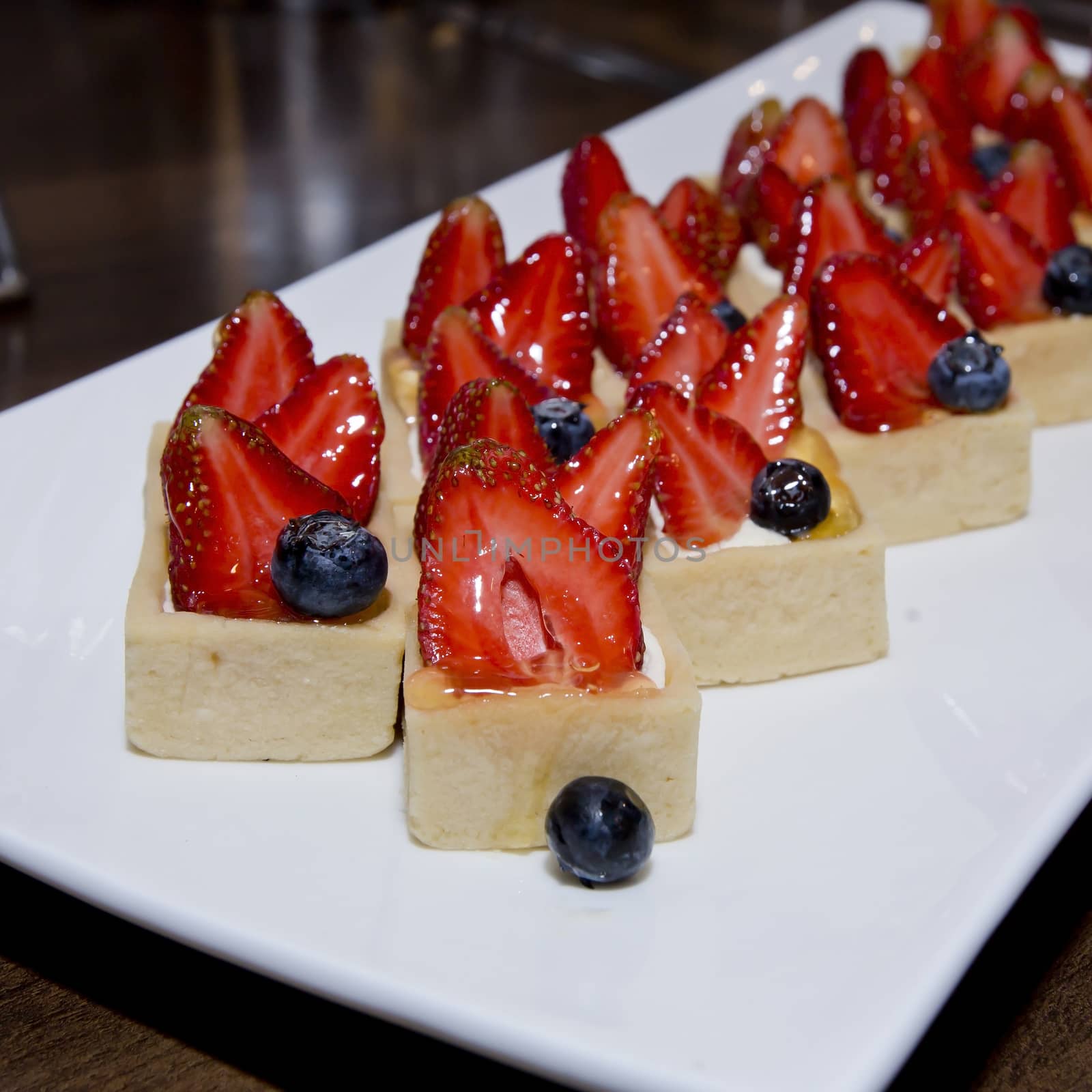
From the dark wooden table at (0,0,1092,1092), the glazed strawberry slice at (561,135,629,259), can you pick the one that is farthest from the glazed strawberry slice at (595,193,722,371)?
the dark wooden table at (0,0,1092,1092)

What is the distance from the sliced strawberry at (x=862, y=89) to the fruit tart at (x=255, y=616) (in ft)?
6.37

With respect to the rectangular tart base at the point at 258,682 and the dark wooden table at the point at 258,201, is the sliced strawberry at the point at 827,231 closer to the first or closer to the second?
the dark wooden table at the point at 258,201

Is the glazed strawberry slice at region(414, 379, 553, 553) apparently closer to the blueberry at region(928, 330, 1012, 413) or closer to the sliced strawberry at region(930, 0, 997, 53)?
the blueberry at region(928, 330, 1012, 413)

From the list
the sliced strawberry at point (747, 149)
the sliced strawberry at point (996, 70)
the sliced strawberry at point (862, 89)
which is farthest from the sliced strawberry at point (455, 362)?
the sliced strawberry at point (996, 70)

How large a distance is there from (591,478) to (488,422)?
6.6 inches

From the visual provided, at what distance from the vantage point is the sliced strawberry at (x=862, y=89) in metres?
3.46

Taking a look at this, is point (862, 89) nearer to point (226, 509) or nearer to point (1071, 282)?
point (1071, 282)

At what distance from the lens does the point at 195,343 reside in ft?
8.92

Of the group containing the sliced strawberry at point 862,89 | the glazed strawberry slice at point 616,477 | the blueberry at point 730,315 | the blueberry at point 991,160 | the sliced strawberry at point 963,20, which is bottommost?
the glazed strawberry slice at point 616,477

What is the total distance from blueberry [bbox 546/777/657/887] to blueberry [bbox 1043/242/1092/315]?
4.88 feet

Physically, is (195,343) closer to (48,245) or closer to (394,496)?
(394,496)

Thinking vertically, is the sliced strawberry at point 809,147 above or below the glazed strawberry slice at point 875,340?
above

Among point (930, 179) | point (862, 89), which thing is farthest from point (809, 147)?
point (862, 89)

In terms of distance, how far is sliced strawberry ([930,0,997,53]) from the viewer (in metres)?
3.79
